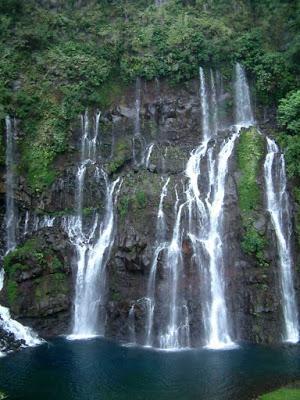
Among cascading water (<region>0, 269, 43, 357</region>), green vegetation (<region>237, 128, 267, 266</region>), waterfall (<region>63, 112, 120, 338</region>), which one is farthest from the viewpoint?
waterfall (<region>63, 112, 120, 338</region>)

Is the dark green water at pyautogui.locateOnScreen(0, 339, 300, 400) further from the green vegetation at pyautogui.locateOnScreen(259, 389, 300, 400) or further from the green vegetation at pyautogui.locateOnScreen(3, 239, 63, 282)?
the green vegetation at pyautogui.locateOnScreen(3, 239, 63, 282)

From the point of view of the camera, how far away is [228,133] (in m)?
34.1

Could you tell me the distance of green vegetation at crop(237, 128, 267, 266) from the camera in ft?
93.4

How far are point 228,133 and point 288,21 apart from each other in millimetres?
10560

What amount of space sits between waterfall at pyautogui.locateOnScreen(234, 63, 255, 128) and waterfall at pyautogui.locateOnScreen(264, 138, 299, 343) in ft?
13.8

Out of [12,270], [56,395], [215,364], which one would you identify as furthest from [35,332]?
[215,364]

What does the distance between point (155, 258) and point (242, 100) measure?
1423cm

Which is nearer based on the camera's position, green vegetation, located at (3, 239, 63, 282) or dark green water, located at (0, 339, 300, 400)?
dark green water, located at (0, 339, 300, 400)

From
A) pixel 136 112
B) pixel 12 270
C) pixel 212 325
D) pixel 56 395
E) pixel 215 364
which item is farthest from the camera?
pixel 136 112

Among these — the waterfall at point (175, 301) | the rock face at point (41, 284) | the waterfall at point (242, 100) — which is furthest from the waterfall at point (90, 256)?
the waterfall at point (242, 100)

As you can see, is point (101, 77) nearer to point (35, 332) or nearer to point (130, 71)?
point (130, 71)

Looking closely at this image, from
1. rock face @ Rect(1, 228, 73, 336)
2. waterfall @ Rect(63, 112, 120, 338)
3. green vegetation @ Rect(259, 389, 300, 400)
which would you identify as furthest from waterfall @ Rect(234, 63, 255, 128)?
green vegetation @ Rect(259, 389, 300, 400)

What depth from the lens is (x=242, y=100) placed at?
120ft

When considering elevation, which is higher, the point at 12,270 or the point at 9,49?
the point at 9,49
